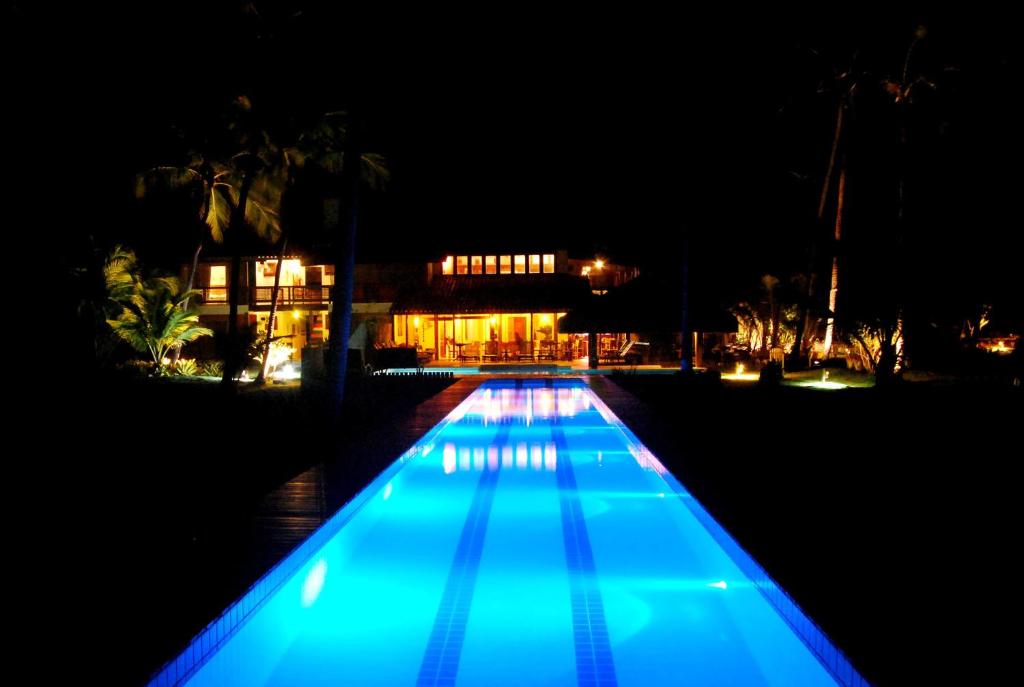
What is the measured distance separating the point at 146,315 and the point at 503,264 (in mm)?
15260

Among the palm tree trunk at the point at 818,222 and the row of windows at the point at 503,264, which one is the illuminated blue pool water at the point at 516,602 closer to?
the palm tree trunk at the point at 818,222

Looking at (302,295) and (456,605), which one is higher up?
(302,295)

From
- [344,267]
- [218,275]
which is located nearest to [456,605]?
[344,267]

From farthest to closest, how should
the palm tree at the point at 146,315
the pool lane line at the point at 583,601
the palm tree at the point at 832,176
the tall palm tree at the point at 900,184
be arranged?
the palm tree at the point at 832,176 → the palm tree at the point at 146,315 → the tall palm tree at the point at 900,184 → the pool lane line at the point at 583,601

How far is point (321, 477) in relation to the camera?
8180 millimetres

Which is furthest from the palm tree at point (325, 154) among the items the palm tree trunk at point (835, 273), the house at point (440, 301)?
the palm tree trunk at point (835, 273)

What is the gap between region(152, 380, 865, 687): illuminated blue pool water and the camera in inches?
186

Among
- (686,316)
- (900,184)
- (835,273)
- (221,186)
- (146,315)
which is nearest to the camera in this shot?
(686,316)

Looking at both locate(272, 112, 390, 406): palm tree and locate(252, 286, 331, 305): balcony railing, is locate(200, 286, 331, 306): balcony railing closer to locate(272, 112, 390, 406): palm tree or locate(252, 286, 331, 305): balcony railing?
locate(252, 286, 331, 305): balcony railing

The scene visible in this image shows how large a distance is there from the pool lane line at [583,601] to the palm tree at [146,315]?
1522 cm

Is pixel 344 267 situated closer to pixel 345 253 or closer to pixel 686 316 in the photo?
pixel 345 253

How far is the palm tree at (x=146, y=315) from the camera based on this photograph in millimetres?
20750

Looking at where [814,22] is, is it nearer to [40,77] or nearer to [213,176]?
[213,176]

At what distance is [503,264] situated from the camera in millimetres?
32406
